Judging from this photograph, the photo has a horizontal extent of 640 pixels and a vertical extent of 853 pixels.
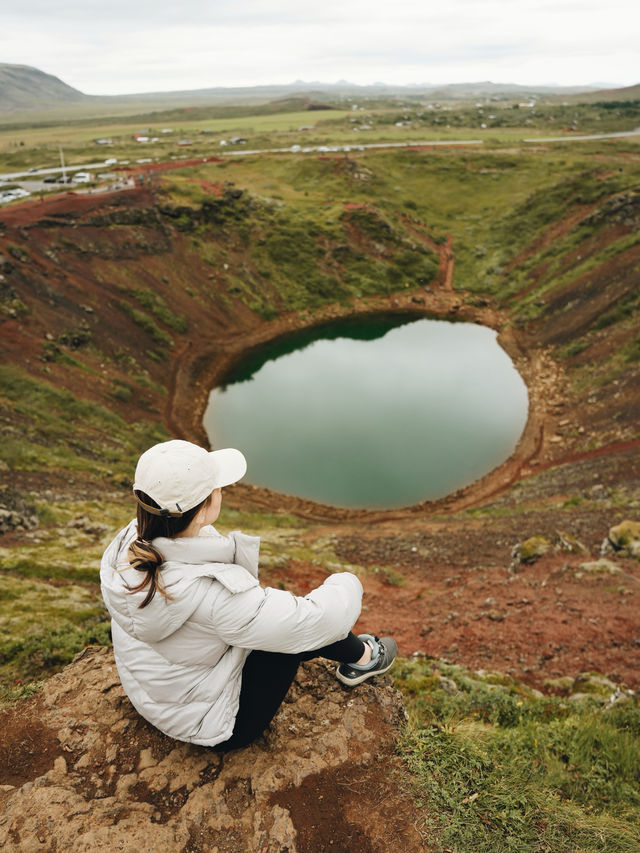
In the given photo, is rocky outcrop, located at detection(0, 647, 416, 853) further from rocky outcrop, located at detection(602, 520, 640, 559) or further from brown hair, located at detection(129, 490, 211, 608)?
rocky outcrop, located at detection(602, 520, 640, 559)

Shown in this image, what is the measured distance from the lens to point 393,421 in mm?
32656

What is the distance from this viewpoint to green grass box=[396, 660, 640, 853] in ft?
12.7

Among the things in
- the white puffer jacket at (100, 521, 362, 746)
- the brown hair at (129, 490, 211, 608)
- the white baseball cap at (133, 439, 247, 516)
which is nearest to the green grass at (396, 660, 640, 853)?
the white puffer jacket at (100, 521, 362, 746)

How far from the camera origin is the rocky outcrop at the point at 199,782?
367 cm

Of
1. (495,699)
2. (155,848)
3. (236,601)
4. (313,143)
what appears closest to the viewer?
(236,601)

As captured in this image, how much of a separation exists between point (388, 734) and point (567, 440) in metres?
28.0

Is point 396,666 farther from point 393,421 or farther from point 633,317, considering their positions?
point 633,317

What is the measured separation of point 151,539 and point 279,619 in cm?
107

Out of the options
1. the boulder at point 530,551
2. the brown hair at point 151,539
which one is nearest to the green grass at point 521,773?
the brown hair at point 151,539

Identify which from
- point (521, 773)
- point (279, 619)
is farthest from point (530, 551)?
point (279, 619)

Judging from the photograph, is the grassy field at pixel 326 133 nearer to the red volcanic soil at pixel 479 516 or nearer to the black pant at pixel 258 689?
the red volcanic soil at pixel 479 516

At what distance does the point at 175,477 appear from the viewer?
3.16 meters

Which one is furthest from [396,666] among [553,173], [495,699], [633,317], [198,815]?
[553,173]

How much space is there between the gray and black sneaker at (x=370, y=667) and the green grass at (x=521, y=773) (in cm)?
66
